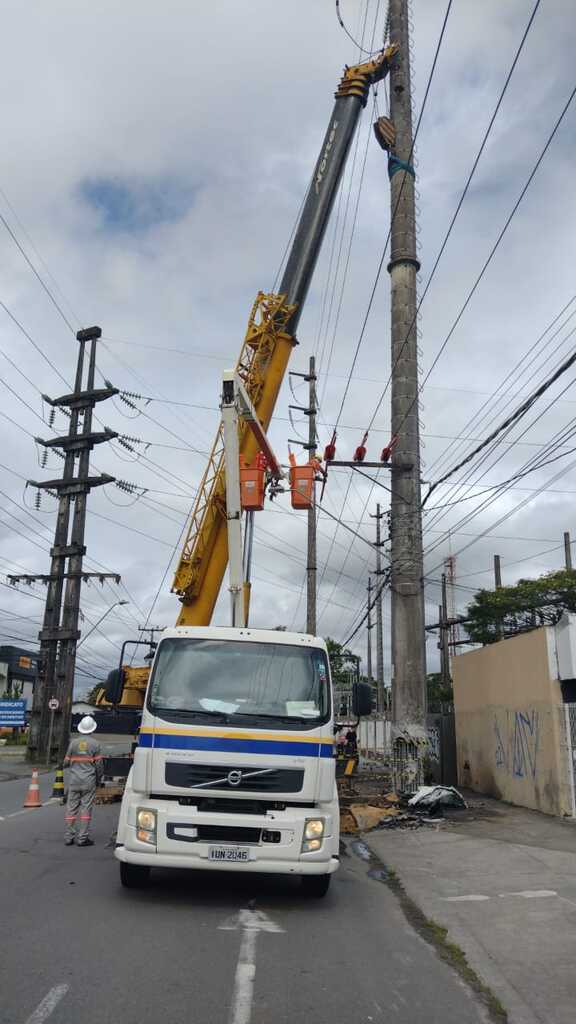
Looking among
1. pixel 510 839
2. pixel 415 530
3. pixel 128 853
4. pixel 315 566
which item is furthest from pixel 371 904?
pixel 315 566

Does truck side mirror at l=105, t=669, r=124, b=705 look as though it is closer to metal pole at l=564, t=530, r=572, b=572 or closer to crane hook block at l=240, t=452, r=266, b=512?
crane hook block at l=240, t=452, r=266, b=512

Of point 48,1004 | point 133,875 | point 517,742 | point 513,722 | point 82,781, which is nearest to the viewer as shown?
point 48,1004

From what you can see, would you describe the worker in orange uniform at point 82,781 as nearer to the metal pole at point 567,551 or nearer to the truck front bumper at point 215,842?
the truck front bumper at point 215,842

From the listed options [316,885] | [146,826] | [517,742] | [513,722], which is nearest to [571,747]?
[517,742]

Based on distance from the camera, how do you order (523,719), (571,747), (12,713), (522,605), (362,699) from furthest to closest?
(12,713), (522,605), (523,719), (571,747), (362,699)

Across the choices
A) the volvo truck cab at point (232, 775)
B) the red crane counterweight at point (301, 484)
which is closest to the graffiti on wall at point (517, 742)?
the red crane counterweight at point (301, 484)

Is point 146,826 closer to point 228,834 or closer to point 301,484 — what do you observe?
point 228,834

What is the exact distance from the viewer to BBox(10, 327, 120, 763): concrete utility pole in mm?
32156

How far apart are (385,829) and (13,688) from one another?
2627 inches

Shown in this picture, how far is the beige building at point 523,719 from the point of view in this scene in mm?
13430

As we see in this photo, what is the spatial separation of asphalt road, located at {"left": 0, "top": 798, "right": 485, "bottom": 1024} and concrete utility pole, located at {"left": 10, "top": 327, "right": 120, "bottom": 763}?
2438 cm

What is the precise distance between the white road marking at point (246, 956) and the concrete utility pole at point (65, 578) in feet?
85.5

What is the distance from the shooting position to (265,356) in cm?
1514

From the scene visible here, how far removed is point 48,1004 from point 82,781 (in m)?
5.78
